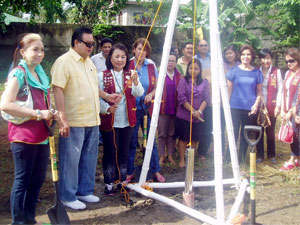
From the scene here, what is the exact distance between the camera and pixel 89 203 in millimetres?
3807

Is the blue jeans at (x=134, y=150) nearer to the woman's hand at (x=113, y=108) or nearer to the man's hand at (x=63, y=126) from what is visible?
the woman's hand at (x=113, y=108)

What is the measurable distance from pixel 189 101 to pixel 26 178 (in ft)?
8.85

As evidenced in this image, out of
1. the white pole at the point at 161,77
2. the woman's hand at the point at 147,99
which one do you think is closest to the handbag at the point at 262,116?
the woman's hand at the point at 147,99

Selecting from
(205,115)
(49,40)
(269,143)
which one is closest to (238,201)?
(205,115)

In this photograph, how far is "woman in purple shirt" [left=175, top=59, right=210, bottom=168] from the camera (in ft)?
16.0

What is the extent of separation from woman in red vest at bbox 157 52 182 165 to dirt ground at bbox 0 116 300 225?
1.49 feet

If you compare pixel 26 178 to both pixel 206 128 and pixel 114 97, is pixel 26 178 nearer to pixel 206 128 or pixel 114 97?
pixel 114 97

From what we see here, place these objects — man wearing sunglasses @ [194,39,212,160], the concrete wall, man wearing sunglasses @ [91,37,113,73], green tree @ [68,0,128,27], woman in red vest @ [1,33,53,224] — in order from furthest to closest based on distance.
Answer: green tree @ [68,0,128,27] → the concrete wall → man wearing sunglasses @ [194,39,212,160] → man wearing sunglasses @ [91,37,113,73] → woman in red vest @ [1,33,53,224]

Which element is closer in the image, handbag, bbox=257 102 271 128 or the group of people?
the group of people

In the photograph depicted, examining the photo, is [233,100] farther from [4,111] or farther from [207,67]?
[4,111]

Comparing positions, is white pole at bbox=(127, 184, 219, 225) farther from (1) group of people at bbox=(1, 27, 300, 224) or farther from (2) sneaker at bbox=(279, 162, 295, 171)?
(2) sneaker at bbox=(279, 162, 295, 171)

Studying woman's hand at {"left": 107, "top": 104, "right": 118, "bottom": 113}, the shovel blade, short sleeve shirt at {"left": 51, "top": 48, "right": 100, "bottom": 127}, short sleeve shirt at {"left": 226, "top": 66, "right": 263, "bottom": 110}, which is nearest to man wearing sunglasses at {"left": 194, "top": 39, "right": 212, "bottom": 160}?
short sleeve shirt at {"left": 226, "top": 66, "right": 263, "bottom": 110}

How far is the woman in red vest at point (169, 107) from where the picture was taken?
5.03m

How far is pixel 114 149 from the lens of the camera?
12.9ft
